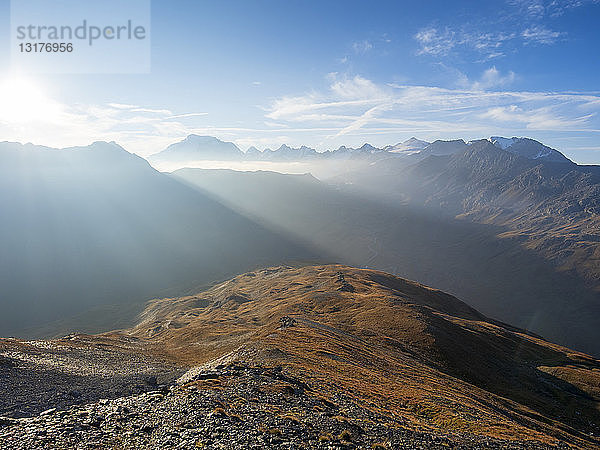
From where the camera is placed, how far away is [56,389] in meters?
32.6

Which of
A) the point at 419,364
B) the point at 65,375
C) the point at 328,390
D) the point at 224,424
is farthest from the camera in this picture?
the point at 419,364

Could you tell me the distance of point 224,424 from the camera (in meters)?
22.2

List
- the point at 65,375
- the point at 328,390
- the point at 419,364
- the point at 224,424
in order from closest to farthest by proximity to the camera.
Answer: the point at 224,424 → the point at 328,390 → the point at 65,375 → the point at 419,364

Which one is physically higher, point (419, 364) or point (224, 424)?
point (224, 424)

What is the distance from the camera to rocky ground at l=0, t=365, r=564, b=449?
67.7ft

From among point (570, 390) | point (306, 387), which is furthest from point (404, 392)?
point (570, 390)

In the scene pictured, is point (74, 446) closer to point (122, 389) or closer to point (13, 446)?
point (13, 446)

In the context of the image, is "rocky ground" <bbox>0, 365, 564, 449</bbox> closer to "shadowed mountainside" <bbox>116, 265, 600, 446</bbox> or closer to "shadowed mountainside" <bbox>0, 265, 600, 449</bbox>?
"shadowed mountainside" <bbox>0, 265, 600, 449</bbox>

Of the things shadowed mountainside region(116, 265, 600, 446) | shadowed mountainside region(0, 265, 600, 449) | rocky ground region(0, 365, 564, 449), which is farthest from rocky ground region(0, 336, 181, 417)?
shadowed mountainside region(116, 265, 600, 446)

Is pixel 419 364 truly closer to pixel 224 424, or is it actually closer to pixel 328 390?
pixel 328 390

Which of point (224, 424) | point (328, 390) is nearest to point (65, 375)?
point (224, 424)

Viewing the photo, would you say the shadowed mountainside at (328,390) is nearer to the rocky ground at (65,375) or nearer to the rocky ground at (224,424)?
the rocky ground at (224,424)

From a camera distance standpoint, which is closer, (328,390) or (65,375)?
(328,390)

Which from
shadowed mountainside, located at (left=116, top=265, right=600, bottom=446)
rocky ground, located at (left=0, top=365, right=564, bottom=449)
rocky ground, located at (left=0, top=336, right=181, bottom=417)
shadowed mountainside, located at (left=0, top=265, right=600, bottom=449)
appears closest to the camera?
rocky ground, located at (left=0, top=365, right=564, bottom=449)
